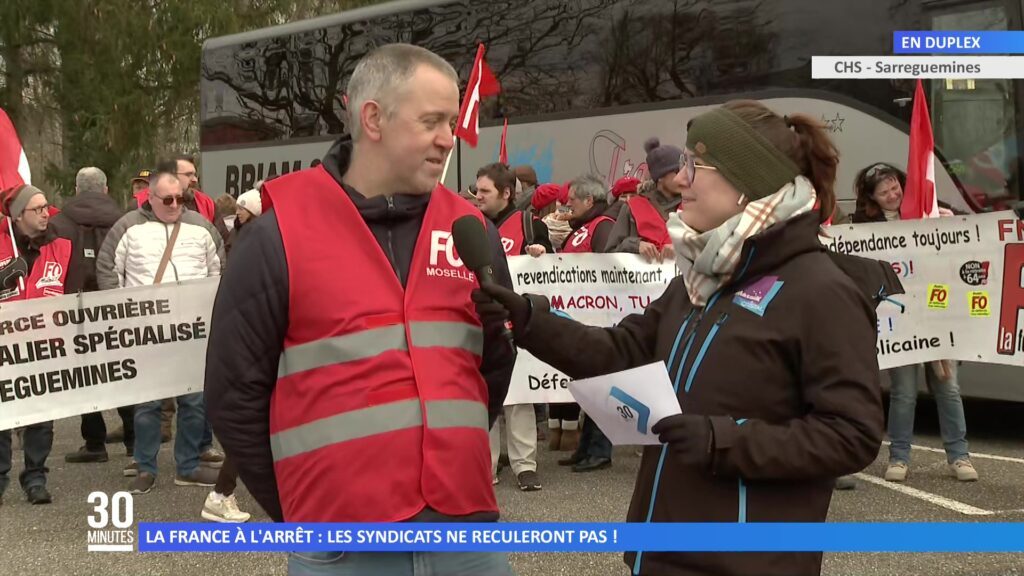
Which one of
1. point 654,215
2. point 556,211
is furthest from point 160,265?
point 556,211

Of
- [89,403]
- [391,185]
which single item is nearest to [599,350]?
[391,185]

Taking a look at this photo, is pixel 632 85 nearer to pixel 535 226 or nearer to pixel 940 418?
pixel 535 226

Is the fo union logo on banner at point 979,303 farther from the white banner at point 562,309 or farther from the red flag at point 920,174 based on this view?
the red flag at point 920,174

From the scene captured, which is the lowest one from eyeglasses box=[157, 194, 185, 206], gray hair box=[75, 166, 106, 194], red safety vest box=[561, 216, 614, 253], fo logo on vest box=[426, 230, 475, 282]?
red safety vest box=[561, 216, 614, 253]

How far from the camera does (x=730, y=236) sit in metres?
2.64

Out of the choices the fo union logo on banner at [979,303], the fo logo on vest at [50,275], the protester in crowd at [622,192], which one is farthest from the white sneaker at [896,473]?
the fo logo on vest at [50,275]

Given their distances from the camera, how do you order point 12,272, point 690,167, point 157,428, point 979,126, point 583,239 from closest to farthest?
point 690,167 < point 12,272 < point 157,428 < point 583,239 < point 979,126

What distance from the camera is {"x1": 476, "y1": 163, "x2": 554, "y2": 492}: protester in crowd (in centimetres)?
802

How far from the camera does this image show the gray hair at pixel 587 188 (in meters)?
9.27

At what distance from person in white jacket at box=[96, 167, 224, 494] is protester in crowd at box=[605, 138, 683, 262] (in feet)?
9.01

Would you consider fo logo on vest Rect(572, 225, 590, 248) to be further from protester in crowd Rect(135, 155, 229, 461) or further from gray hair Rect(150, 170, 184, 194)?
gray hair Rect(150, 170, 184, 194)

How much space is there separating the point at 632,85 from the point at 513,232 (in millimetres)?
4199

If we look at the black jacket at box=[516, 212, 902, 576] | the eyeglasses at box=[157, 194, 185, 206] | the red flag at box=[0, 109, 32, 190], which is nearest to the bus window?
the eyeglasses at box=[157, 194, 185, 206]

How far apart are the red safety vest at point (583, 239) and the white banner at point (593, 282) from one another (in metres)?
0.64
